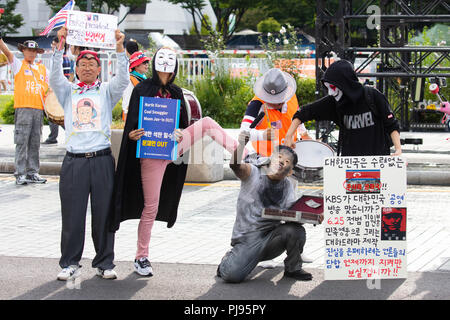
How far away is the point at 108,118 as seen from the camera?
6.18 metres

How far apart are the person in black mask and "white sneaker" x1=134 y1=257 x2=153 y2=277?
6.22 ft

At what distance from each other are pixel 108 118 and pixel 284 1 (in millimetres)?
42189

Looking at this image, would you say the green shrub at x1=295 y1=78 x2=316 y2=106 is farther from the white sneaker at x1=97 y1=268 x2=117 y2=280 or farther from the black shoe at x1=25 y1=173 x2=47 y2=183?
the white sneaker at x1=97 y1=268 x2=117 y2=280

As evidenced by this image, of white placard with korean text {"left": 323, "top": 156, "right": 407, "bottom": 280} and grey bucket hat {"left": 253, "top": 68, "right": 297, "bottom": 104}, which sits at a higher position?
grey bucket hat {"left": 253, "top": 68, "right": 297, "bottom": 104}

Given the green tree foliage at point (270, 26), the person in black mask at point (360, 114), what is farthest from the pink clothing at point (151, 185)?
the green tree foliage at point (270, 26)

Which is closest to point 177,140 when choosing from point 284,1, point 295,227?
point 295,227

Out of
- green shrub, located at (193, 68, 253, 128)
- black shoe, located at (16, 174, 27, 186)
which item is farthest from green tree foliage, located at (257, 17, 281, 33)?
black shoe, located at (16, 174, 27, 186)

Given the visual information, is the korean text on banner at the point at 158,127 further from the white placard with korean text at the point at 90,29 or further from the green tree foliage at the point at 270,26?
the green tree foliage at the point at 270,26

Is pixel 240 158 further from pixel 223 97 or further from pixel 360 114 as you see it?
pixel 223 97

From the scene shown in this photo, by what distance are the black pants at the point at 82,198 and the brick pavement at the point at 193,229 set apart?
2.85 feet

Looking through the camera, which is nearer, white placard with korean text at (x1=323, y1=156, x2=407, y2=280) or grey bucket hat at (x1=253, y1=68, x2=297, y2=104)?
white placard with korean text at (x1=323, y1=156, x2=407, y2=280)

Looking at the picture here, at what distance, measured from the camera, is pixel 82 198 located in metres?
6.05

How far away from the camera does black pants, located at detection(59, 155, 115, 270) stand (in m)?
6.04
